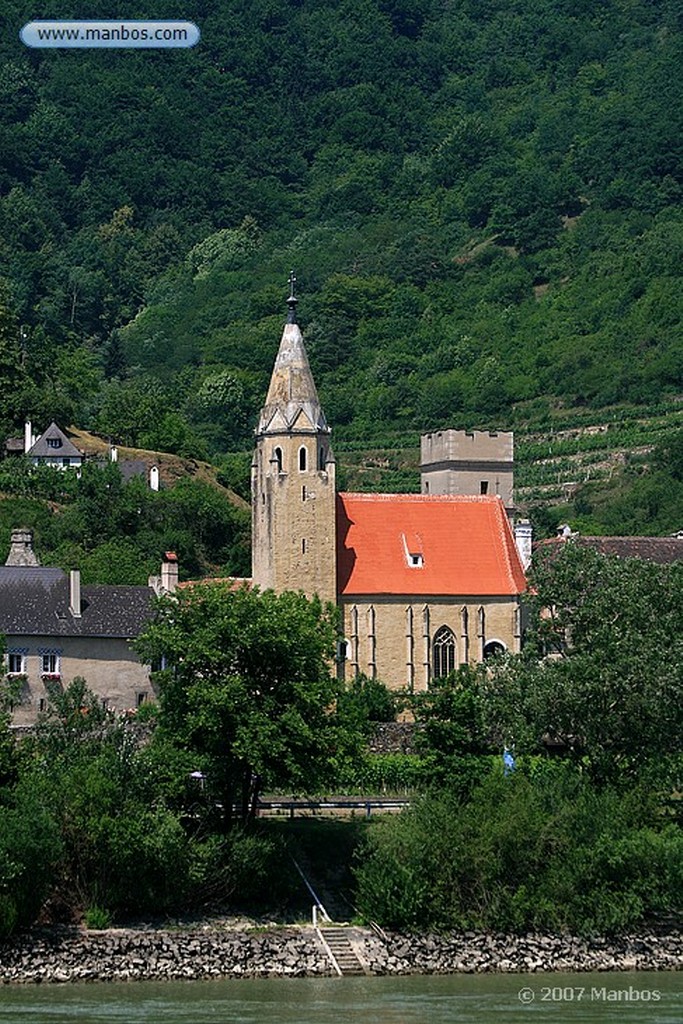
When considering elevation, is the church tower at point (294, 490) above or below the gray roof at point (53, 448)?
below

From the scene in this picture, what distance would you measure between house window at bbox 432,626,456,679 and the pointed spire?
7.21 m

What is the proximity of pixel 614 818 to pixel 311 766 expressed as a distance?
271 inches

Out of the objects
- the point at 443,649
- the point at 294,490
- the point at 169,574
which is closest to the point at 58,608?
the point at 169,574

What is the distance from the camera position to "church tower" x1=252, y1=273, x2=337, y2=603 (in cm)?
7481

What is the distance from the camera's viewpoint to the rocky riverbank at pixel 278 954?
50.3 meters

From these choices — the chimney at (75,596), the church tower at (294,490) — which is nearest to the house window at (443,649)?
the church tower at (294,490)

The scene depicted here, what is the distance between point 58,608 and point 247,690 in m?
13.9

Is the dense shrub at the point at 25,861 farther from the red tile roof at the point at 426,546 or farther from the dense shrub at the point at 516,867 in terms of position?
the red tile roof at the point at 426,546

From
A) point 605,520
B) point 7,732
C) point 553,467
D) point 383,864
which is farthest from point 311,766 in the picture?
point 553,467

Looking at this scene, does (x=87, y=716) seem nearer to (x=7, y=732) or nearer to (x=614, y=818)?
(x=7, y=732)

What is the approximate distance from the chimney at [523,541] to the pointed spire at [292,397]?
7.48 m

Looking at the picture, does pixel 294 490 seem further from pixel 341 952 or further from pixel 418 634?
pixel 341 952

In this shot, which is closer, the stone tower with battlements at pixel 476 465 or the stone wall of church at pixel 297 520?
the stone wall of church at pixel 297 520

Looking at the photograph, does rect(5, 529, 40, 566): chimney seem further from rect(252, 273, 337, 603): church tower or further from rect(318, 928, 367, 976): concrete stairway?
rect(318, 928, 367, 976): concrete stairway
